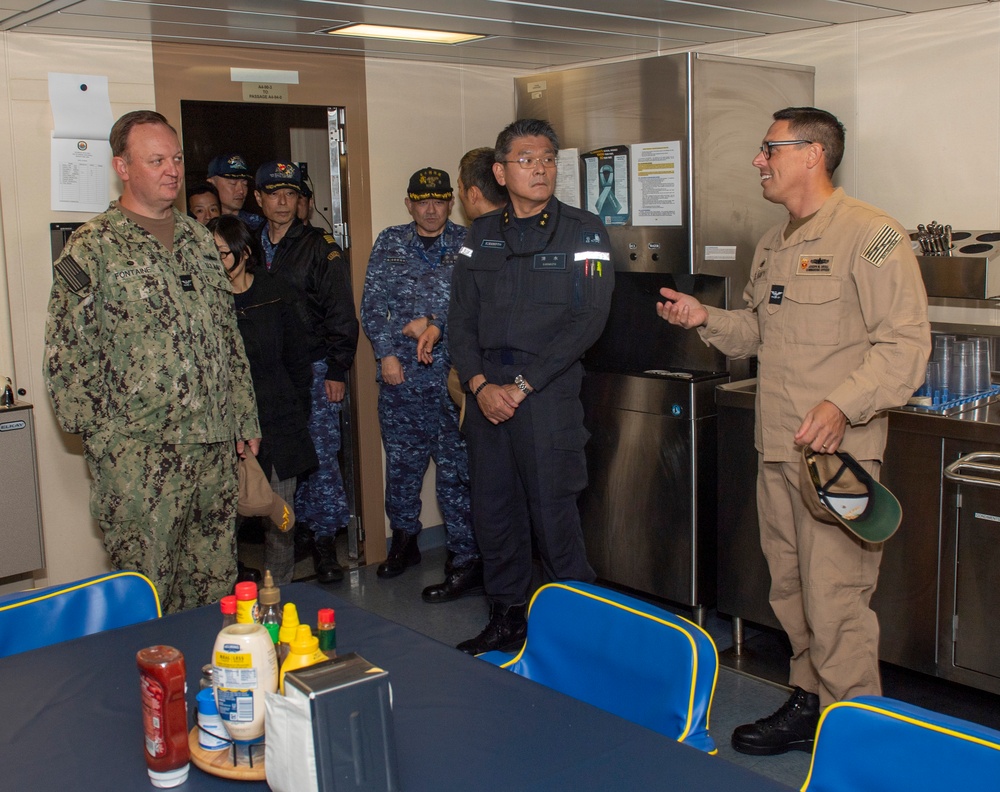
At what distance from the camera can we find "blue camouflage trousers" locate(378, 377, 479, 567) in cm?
462

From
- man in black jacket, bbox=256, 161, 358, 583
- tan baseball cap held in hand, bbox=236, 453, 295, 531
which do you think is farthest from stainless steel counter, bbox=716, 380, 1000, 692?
man in black jacket, bbox=256, 161, 358, 583

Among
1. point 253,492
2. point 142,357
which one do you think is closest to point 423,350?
point 253,492

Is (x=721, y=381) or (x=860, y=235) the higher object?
(x=860, y=235)

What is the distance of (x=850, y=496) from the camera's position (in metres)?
2.72

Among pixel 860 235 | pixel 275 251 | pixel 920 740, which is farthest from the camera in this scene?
pixel 275 251

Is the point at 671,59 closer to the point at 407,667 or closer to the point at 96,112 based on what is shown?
the point at 96,112

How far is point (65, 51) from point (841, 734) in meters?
3.69

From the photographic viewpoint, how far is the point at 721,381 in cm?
397

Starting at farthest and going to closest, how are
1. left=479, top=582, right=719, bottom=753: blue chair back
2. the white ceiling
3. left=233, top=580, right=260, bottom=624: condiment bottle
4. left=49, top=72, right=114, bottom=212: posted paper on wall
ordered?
left=49, top=72, right=114, bottom=212: posted paper on wall, the white ceiling, left=479, top=582, right=719, bottom=753: blue chair back, left=233, top=580, right=260, bottom=624: condiment bottle

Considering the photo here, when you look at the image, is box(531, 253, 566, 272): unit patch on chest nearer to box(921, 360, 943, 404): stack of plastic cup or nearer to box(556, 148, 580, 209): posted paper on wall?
box(556, 148, 580, 209): posted paper on wall

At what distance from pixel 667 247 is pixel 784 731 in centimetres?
182

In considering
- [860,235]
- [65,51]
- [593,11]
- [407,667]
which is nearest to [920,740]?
[407,667]

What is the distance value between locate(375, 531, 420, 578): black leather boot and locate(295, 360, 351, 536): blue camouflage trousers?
0.26 meters

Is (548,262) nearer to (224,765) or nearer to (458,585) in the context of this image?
(458,585)
